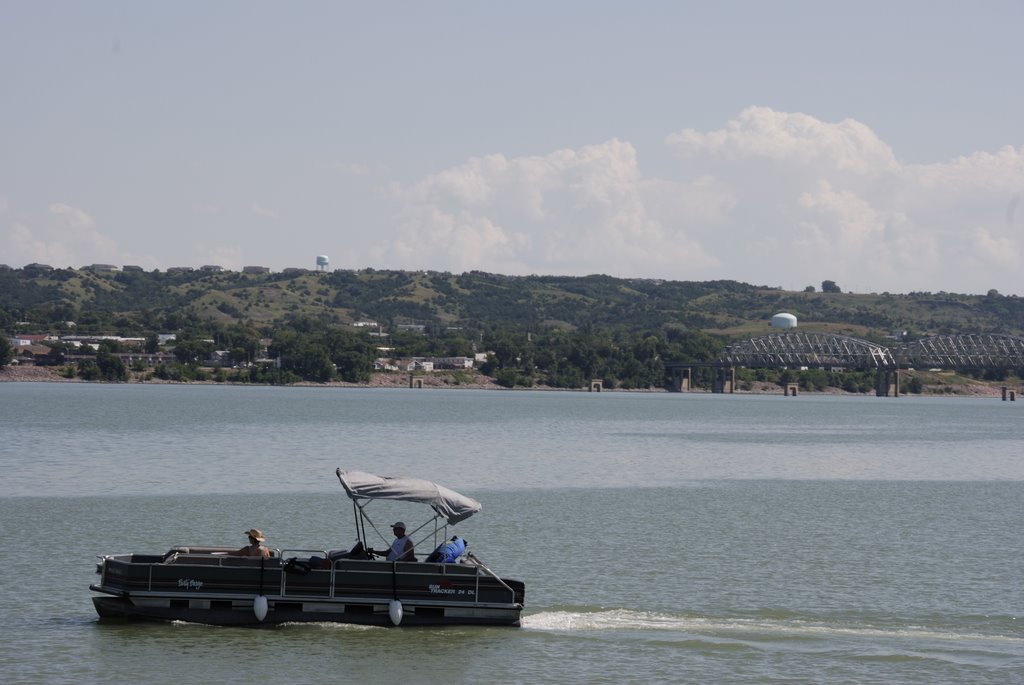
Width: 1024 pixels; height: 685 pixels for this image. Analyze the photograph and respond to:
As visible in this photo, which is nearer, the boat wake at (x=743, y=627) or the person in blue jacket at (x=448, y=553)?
the person in blue jacket at (x=448, y=553)

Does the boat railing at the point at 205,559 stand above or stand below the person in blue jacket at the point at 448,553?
below

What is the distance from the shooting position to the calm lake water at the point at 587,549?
96.9 ft

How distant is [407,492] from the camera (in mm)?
31688

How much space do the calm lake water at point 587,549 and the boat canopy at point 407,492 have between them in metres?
2.71

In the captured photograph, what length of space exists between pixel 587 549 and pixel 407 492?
1456 cm

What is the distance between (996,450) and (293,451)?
181 feet

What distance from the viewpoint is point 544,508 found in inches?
2260

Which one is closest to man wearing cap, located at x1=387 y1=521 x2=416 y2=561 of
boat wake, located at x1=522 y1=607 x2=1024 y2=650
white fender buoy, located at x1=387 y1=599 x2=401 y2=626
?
white fender buoy, located at x1=387 y1=599 x2=401 y2=626

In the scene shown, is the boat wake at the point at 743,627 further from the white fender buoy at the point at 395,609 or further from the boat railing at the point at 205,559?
the boat railing at the point at 205,559

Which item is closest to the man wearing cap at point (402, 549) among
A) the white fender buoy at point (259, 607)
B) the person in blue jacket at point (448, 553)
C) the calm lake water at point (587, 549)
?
the person in blue jacket at point (448, 553)

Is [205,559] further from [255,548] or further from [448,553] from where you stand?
[448,553]

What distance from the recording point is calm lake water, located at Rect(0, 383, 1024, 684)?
2955 cm

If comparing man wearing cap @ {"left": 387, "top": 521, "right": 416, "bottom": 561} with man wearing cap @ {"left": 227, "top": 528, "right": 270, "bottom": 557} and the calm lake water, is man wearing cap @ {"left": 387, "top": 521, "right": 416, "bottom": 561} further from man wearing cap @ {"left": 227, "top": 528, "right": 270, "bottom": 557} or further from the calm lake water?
man wearing cap @ {"left": 227, "top": 528, "right": 270, "bottom": 557}

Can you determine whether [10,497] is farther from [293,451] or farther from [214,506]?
[293,451]
